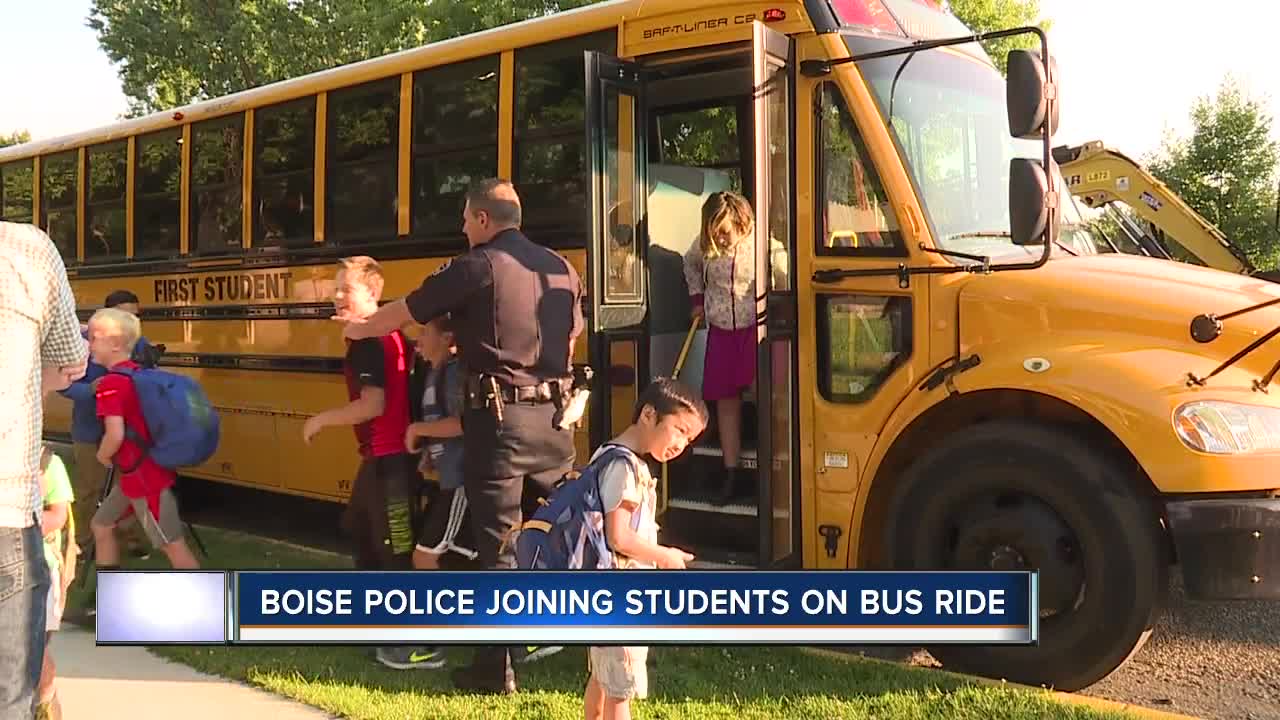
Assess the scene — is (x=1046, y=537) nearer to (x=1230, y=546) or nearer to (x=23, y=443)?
(x=1230, y=546)

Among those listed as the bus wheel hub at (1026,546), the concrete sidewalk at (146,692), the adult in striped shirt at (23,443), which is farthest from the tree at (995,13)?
the adult in striped shirt at (23,443)

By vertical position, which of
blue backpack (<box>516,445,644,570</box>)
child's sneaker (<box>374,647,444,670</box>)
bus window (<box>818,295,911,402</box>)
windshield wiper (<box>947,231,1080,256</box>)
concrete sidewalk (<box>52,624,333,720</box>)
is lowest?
concrete sidewalk (<box>52,624,333,720</box>)

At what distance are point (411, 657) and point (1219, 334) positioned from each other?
3.40 m

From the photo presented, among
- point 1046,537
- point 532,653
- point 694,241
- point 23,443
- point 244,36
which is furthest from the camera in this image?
point 244,36

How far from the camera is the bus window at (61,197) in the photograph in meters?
8.88

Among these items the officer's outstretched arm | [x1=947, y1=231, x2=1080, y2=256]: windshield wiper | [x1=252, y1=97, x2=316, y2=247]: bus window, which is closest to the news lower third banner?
the officer's outstretched arm

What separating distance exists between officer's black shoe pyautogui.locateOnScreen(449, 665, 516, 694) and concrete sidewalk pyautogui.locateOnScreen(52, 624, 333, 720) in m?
0.52

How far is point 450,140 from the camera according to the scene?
605 centimetres

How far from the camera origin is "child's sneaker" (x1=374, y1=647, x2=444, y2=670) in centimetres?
475

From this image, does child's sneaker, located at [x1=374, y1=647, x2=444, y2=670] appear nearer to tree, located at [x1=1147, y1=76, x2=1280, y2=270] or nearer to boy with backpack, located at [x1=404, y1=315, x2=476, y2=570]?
boy with backpack, located at [x1=404, y1=315, x2=476, y2=570]

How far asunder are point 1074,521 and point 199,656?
3617mm

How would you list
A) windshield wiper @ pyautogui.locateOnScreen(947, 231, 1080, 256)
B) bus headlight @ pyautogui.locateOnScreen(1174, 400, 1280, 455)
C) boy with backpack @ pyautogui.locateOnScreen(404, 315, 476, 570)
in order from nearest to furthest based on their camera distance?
bus headlight @ pyautogui.locateOnScreen(1174, 400, 1280, 455) → windshield wiper @ pyautogui.locateOnScreen(947, 231, 1080, 256) → boy with backpack @ pyautogui.locateOnScreen(404, 315, 476, 570)

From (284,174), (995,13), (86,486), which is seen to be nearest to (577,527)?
(86,486)

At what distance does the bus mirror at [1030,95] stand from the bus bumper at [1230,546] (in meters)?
1.42
